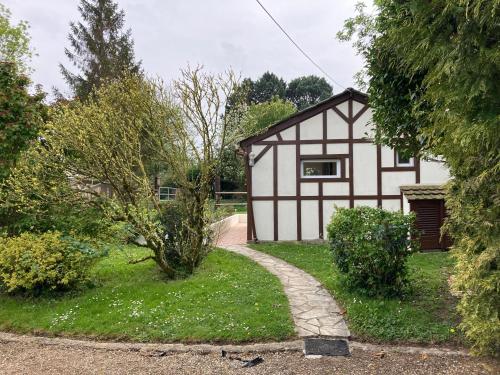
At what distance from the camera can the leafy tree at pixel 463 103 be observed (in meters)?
2.37

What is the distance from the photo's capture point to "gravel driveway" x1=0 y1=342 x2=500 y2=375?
3439mm

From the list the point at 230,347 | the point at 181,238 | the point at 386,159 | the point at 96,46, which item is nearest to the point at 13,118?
the point at 181,238

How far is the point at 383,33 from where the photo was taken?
12.3 ft

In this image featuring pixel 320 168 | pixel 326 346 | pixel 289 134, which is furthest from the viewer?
pixel 320 168

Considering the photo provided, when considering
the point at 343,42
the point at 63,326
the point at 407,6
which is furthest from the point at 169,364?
the point at 343,42

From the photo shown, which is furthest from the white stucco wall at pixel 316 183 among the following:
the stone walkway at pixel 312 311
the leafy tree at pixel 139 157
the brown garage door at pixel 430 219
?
the leafy tree at pixel 139 157

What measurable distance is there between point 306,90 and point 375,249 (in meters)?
38.1

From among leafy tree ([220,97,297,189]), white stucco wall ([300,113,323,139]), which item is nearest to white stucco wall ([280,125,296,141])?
white stucco wall ([300,113,323,139])

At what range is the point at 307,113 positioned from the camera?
34.5ft

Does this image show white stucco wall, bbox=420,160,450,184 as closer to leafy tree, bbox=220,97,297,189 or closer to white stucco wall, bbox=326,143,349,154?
white stucco wall, bbox=326,143,349,154

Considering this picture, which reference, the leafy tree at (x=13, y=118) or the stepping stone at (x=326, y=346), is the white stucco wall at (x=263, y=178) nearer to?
the leafy tree at (x=13, y=118)

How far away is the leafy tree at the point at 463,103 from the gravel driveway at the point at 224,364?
1.25 ft

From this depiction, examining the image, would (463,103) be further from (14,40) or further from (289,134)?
(14,40)

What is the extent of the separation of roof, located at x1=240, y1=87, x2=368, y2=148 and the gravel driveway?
23.9 feet
